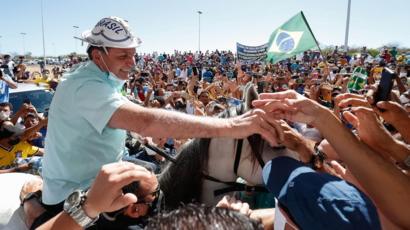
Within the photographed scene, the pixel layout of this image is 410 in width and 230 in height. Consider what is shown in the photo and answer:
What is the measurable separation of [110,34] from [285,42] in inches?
296

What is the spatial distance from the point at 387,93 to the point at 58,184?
6.73 ft

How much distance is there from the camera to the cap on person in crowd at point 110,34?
7.02 ft

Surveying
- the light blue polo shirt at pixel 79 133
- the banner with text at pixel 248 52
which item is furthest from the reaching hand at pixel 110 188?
the banner with text at pixel 248 52

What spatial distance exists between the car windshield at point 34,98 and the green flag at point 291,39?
617 cm

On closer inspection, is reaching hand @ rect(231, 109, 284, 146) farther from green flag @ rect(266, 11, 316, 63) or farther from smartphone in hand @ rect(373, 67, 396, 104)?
green flag @ rect(266, 11, 316, 63)

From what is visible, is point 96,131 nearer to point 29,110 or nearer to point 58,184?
point 58,184

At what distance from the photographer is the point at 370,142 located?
1.76m

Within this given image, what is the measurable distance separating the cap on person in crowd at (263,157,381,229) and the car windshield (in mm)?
8867

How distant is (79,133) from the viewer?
2.00 m

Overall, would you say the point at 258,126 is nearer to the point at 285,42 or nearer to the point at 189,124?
the point at 189,124

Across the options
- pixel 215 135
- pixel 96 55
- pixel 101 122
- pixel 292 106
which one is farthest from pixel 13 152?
pixel 292 106

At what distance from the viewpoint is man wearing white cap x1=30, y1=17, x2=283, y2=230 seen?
5.71 feet

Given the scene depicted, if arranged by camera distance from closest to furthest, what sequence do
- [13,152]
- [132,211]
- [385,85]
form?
[132,211] → [385,85] → [13,152]

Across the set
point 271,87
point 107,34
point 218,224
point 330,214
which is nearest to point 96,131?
point 107,34
